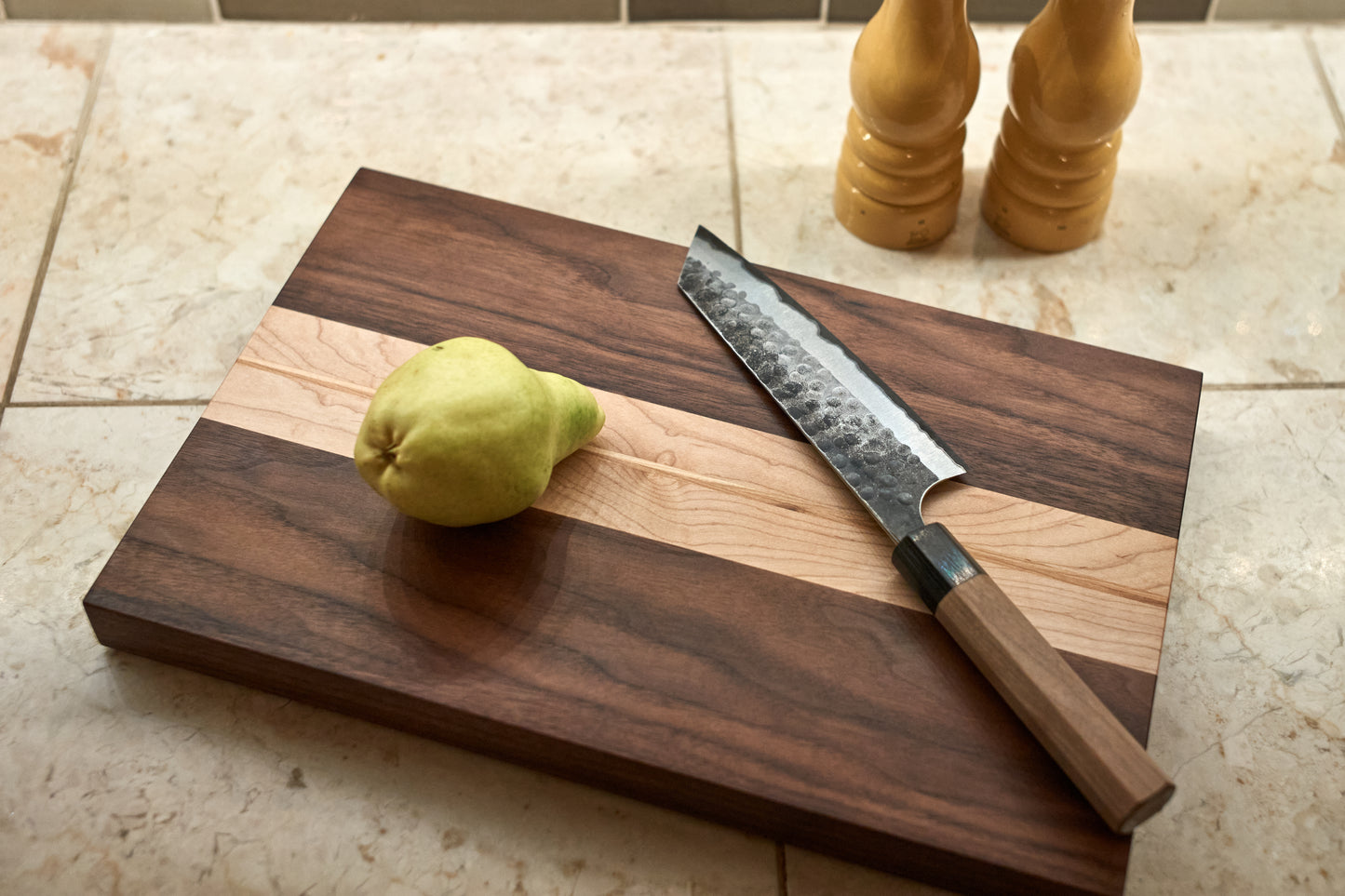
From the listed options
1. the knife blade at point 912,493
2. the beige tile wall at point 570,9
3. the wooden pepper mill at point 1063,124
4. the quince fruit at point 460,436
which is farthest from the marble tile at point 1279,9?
the quince fruit at point 460,436

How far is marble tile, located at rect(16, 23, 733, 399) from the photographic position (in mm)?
963

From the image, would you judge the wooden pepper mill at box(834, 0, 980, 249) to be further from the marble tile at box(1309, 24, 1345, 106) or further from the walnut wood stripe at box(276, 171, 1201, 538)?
the marble tile at box(1309, 24, 1345, 106)

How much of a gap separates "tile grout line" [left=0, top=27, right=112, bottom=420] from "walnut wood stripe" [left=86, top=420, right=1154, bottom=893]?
0.29 metres

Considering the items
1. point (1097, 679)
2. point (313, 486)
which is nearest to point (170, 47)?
point (313, 486)

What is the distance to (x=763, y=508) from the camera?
74cm

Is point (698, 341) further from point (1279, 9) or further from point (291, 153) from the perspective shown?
point (1279, 9)

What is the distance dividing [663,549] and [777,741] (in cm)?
14

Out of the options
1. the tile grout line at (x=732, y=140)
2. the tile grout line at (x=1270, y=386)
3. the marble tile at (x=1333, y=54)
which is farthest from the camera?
the marble tile at (x=1333, y=54)

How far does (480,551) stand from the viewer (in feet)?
2.35

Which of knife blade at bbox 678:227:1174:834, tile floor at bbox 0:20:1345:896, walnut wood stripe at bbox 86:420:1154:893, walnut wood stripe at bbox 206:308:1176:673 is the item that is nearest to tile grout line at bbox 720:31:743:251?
tile floor at bbox 0:20:1345:896

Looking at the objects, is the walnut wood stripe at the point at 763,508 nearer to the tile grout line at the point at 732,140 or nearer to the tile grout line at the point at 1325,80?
the tile grout line at the point at 732,140

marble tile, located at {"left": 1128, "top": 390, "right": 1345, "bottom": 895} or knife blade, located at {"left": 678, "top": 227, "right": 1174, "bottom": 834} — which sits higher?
knife blade, located at {"left": 678, "top": 227, "right": 1174, "bottom": 834}

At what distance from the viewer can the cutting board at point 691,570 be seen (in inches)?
25.6

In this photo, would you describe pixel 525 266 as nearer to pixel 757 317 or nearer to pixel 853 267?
pixel 757 317
